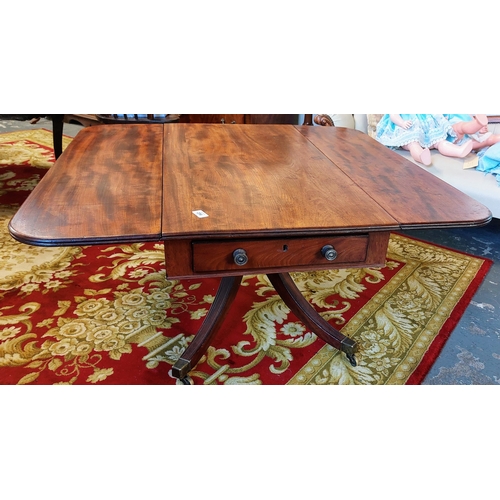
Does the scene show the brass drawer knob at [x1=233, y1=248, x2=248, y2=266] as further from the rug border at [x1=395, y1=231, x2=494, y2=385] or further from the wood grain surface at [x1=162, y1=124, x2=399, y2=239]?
the rug border at [x1=395, y1=231, x2=494, y2=385]

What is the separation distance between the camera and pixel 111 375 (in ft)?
4.63

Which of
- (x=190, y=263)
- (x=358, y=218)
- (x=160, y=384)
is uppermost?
(x=358, y=218)

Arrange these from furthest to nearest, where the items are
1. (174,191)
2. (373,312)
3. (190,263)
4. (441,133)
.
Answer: (441,133) → (373,312) → (174,191) → (190,263)

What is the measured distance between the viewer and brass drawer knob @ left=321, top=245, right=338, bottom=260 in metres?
1.08

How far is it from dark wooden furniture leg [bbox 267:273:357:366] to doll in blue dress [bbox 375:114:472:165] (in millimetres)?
1273

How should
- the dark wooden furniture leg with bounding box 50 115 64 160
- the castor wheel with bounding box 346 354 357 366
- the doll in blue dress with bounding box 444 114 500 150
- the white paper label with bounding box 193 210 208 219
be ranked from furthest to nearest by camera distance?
the dark wooden furniture leg with bounding box 50 115 64 160 < the doll in blue dress with bounding box 444 114 500 150 < the castor wheel with bounding box 346 354 357 366 < the white paper label with bounding box 193 210 208 219

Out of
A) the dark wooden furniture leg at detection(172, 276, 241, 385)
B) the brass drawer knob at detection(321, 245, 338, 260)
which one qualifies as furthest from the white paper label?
the dark wooden furniture leg at detection(172, 276, 241, 385)

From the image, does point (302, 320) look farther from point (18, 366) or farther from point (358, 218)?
point (18, 366)

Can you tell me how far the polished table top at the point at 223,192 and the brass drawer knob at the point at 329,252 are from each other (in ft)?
0.22

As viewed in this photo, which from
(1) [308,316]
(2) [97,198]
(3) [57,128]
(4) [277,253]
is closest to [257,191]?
(4) [277,253]

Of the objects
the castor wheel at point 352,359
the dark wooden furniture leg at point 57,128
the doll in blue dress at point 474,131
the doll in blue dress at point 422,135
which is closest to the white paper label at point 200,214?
the castor wheel at point 352,359

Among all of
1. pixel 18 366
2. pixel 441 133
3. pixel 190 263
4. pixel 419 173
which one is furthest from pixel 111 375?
pixel 441 133

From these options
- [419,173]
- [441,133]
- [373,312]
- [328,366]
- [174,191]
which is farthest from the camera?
[441,133]

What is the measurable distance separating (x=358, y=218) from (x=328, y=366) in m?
0.63
